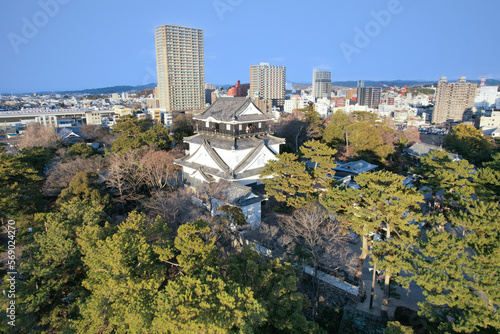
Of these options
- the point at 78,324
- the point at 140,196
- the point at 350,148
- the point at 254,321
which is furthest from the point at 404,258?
the point at 350,148

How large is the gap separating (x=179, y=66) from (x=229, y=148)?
297 feet

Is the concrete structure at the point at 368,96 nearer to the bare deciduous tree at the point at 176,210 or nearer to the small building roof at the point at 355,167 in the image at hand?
the small building roof at the point at 355,167

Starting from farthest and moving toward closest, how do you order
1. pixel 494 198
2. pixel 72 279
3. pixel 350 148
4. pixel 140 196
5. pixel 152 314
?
pixel 350 148 → pixel 140 196 → pixel 494 198 → pixel 72 279 → pixel 152 314

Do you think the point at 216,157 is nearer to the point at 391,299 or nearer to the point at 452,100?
the point at 391,299

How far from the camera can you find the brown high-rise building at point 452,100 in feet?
315

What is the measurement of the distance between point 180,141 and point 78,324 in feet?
86.4

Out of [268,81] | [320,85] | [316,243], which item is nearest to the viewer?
[316,243]

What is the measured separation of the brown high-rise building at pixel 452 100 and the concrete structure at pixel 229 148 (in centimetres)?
9850

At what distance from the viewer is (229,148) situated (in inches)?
865

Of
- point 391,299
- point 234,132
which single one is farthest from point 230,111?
point 391,299

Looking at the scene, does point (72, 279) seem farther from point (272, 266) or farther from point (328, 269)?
point (328, 269)

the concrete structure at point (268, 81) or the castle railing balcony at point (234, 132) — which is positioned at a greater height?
the concrete structure at point (268, 81)

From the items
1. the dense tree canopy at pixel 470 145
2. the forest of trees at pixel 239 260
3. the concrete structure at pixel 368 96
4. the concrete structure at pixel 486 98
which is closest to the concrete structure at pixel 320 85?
the concrete structure at pixel 368 96

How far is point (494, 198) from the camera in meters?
17.4
